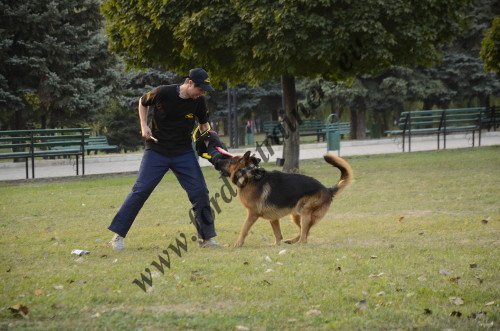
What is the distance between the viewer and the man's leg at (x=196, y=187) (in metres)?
9.16

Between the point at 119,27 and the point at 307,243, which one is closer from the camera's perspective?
the point at 307,243

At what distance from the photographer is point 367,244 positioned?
9125 millimetres

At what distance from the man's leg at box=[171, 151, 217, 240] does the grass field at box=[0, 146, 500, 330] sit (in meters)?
0.30

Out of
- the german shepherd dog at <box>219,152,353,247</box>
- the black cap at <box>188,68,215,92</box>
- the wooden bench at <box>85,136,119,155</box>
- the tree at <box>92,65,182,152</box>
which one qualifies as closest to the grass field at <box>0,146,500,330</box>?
the german shepherd dog at <box>219,152,353,247</box>

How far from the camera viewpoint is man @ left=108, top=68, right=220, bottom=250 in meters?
8.95

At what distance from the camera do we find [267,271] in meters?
7.18

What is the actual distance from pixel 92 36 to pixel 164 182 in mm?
14441

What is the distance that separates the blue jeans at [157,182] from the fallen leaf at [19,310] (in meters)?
3.20

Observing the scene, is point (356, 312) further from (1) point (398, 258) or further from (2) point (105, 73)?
(2) point (105, 73)

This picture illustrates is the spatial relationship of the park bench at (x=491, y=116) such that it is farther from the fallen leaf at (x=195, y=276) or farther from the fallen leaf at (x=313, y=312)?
the fallen leaf at (x=313, y=312)

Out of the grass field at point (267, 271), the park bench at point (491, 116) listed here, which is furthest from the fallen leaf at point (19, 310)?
the park bench at point (491, 116)

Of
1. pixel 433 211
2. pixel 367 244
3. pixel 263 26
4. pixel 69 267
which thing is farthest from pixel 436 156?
pixel 69 267

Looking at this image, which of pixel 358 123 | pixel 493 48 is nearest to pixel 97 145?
pixel 493 48

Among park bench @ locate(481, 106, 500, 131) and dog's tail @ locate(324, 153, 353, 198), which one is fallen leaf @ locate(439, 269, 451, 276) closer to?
dog's tail @ locate(324, 153, 353, 198)
